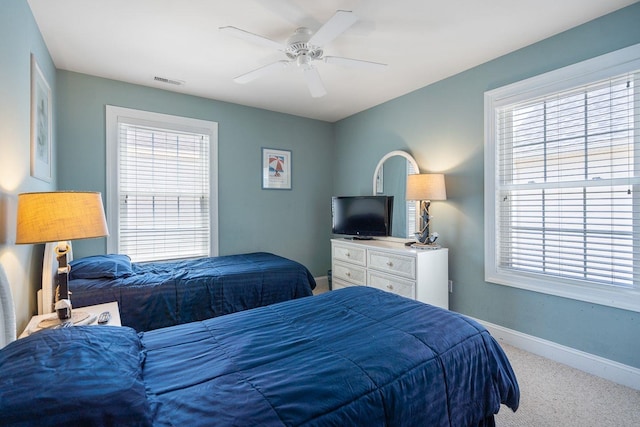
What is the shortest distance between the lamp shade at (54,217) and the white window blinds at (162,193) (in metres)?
1.97

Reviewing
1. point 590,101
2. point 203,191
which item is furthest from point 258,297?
point 590,101

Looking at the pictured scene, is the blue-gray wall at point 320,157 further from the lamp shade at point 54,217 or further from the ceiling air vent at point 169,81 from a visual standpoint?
the ceiling air vent at point 169,81

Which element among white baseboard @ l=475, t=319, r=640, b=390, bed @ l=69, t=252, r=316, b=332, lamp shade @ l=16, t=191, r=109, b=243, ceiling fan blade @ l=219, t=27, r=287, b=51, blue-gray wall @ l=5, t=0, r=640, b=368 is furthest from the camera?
bed @ l=69, t=252, r=316, b=332

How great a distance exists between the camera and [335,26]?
74.2 inches

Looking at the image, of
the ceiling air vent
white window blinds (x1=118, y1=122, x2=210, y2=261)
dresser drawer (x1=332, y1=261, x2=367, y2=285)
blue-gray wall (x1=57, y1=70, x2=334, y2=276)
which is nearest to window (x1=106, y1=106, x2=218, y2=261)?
white window blinds (x1=118, y1=122, x2=210, y2=261)

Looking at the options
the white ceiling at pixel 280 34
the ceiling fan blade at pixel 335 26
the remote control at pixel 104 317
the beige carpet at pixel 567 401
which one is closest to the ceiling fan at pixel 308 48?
the ceiling fan blade at pixel 335 26

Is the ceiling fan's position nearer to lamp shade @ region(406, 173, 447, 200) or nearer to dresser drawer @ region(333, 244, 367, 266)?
lamp shade @ region(406, 173, 447, 200)

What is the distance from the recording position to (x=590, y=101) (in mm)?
2299

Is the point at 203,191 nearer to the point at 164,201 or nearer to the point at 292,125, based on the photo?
the point at 164,201

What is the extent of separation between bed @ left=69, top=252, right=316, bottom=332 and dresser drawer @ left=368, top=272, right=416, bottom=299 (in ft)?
2.40

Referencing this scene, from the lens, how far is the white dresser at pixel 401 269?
291cm

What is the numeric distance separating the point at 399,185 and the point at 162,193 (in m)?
2.86

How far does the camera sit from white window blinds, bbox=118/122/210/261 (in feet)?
10.9

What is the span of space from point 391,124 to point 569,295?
8.44ft
